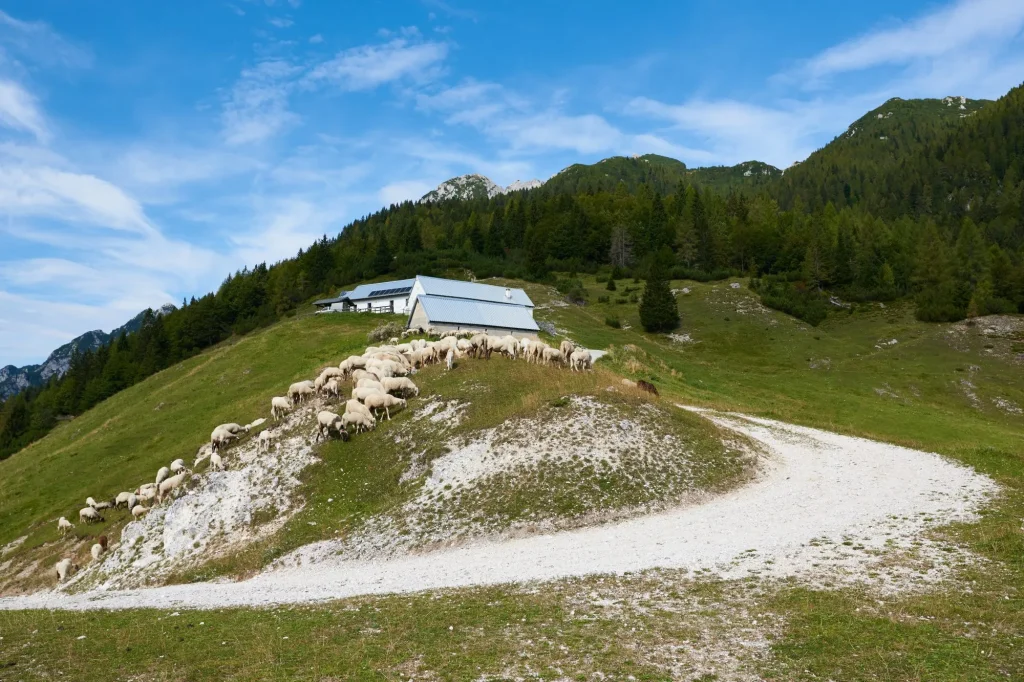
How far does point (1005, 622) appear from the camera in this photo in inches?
412

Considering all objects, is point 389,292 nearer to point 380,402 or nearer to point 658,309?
point 658,309

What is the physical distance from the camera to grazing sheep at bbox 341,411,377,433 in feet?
106

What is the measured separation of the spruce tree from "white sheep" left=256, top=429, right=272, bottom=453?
77771 millimetres

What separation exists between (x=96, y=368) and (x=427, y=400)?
145 m

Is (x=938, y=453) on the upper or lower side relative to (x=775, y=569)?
lower

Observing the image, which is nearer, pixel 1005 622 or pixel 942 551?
pixel 1005 622

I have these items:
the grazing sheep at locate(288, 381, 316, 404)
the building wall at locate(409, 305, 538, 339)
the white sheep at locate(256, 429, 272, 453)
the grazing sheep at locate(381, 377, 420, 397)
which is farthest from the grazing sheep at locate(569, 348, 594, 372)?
the building wall at locate(409, 305, 538, 339)

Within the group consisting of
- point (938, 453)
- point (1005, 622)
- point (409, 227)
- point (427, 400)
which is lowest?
point (938, 453)

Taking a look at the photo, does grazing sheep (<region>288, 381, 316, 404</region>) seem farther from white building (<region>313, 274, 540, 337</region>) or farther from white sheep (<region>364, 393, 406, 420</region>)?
white building (<region>313, 274, 540, 337</region>)

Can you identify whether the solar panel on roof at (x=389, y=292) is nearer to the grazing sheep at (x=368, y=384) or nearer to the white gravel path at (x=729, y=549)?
the grazing sheep at (x=368, y=384)

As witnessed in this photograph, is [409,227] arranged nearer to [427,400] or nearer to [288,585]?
[427,400]

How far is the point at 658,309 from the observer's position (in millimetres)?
100188

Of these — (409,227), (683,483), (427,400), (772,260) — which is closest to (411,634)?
(683,483)

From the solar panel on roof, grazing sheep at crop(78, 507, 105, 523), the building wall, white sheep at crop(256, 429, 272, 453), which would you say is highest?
the solar panel on roof
